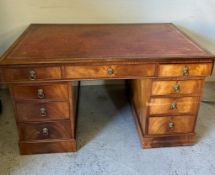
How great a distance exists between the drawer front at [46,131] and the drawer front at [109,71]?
36 centimetres

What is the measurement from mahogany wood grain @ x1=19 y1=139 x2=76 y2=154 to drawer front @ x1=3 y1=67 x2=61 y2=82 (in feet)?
1.59

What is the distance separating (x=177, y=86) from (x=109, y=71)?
1.51ft

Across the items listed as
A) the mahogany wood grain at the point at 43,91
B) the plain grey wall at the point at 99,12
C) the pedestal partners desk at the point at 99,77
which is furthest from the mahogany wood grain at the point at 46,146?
the plain grey wall at the point at 99,12

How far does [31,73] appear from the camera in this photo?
4.37 ft

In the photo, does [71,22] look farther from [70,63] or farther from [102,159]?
[102,159]

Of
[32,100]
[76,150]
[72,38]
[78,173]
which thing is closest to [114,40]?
[72,38]

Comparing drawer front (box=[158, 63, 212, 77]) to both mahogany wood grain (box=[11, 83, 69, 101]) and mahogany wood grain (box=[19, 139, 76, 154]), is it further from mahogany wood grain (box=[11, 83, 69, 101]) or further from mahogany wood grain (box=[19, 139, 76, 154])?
mahogany wood grain (box=[19, 139, 76, 154])

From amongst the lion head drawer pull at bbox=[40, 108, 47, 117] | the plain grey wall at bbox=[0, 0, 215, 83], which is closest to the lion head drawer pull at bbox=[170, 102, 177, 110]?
the lion head drawer pull at bbox=[40, 108, 47, 117]

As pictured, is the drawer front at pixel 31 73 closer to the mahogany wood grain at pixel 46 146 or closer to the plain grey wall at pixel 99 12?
the mahogany wood grain at pixel 46 146

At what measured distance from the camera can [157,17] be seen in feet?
7.16

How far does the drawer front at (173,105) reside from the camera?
5.00 ft

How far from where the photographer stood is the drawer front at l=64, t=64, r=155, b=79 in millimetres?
1363

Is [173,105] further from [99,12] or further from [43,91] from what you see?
[99,12]

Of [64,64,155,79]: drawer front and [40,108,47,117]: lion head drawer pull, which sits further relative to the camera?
[40,108,47,117]: lion head drawer pull
